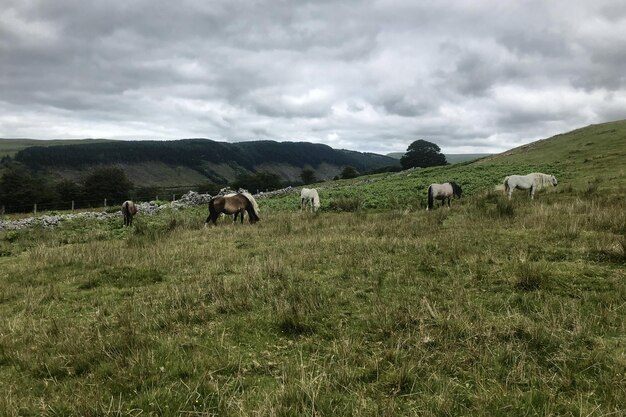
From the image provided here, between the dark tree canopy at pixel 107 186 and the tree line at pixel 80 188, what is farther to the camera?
the dark tree canopy at pixel 107 186

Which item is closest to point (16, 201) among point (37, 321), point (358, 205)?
point (358, 205)

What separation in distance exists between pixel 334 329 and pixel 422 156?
11046 cm

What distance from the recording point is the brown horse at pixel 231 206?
60.4 ft

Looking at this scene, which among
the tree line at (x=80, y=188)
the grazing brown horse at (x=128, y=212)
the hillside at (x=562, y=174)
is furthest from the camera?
the tree line at (x=80, y=188)

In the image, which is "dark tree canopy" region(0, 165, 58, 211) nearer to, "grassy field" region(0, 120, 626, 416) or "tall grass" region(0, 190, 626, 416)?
"grassy field" region(0, 120, 626, 416)

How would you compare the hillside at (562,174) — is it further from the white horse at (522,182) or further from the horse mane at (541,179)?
the white horse at (522,182)

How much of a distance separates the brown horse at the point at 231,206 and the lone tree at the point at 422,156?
3685 inches

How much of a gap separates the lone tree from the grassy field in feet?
333

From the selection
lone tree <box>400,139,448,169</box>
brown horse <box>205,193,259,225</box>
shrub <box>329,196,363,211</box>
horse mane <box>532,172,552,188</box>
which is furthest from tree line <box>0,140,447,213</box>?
horse mane <box>532,172,552,188</box>

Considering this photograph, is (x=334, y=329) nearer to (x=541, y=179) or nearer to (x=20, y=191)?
(x=541, y=179)

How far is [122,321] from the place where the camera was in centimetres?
550

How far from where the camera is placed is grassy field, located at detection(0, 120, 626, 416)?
3529 millimetres

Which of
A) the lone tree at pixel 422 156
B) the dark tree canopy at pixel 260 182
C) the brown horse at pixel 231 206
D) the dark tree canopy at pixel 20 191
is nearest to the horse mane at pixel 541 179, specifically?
the brown horse at pixel 231 206

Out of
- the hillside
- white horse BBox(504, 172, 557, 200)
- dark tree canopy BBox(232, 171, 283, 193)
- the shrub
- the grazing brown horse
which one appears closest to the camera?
white horse BBox(504, 172, 557, 200)
